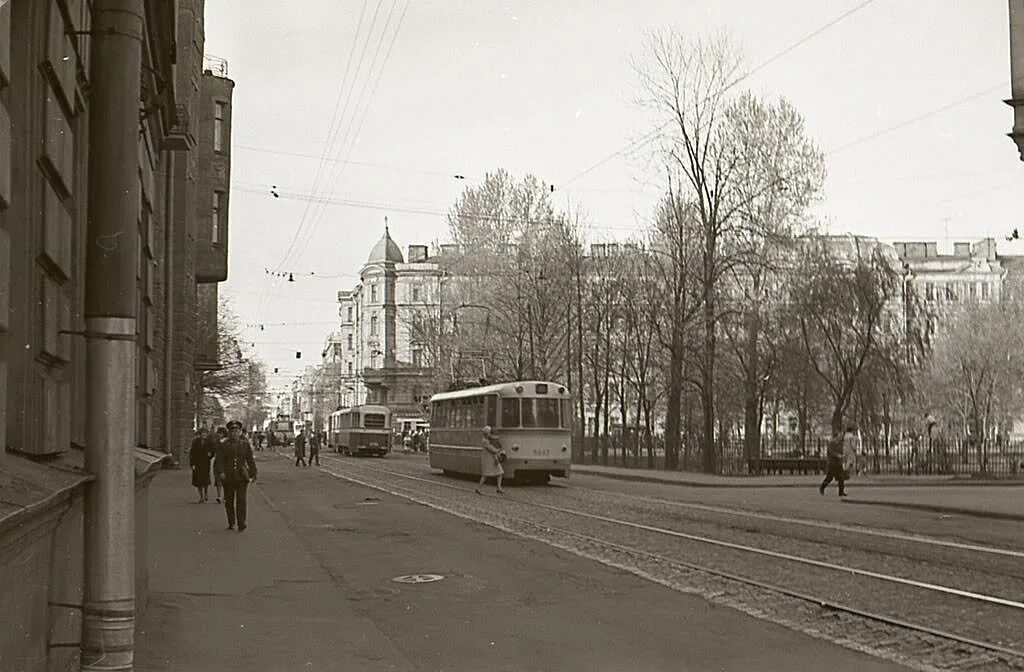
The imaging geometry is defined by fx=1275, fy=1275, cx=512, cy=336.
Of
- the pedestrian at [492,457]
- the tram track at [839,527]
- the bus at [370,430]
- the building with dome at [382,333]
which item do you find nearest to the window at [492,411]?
the pedestrian at [492,457]

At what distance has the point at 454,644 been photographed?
10.2 m

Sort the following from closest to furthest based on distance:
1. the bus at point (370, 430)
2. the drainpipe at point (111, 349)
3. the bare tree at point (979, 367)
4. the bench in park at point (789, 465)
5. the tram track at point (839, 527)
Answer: the drainpipe at point (111, 349), the tram track at point (839, 527), the bench in park at point (789, 465), the bare tree at point (979, 367), the bus at point (370, 430)

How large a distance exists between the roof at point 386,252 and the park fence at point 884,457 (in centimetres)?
7871

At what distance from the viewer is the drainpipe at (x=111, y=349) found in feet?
20.9

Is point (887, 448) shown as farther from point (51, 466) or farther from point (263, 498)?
point (51, 466)

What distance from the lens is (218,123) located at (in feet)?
165

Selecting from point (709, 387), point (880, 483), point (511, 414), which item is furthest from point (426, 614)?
point (709, 387)

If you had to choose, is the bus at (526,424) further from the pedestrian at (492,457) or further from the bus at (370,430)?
the bus at (370,430)

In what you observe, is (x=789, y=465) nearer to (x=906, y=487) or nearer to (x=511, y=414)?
(x=906, y=487)

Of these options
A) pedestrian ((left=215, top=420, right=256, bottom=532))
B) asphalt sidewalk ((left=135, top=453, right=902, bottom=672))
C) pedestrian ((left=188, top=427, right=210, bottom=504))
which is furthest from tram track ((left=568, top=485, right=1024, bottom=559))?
pedestrian ((left=188, top=427, right=210, bottom=504))

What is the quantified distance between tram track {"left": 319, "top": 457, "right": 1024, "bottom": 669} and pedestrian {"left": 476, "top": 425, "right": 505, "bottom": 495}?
22.9 feet

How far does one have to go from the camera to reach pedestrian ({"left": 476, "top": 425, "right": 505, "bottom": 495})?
32.0 metres

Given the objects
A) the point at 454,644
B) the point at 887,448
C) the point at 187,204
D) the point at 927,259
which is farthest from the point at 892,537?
the point at 927,259

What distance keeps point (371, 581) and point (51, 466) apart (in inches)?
321
